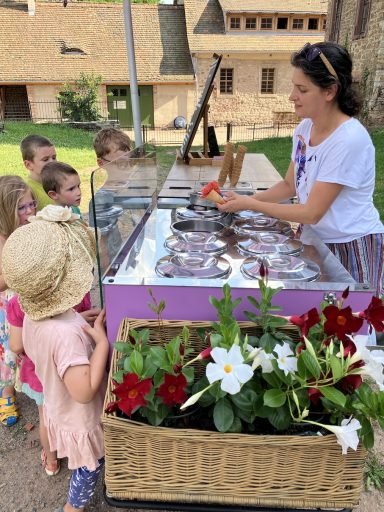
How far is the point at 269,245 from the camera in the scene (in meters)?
1.48

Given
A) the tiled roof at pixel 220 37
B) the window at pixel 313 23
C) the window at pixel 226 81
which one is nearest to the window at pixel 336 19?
the tiled roof at pixel 220 37

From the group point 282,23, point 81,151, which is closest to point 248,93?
point 282,23

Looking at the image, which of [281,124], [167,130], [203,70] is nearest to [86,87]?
[167,130]

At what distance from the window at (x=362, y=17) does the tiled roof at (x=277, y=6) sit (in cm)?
865

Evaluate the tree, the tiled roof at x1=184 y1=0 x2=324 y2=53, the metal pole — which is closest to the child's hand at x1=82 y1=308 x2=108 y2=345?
the metal pole

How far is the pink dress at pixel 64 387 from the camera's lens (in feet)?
4.00

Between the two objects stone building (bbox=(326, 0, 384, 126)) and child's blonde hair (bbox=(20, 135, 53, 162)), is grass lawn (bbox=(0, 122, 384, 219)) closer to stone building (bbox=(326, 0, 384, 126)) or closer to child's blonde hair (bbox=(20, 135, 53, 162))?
stone building (bbox=(326, 0, 384, 126))

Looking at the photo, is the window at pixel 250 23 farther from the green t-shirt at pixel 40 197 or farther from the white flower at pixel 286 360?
the white flower at pixel 286 360

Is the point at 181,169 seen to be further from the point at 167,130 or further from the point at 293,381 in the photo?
the point at 167,130

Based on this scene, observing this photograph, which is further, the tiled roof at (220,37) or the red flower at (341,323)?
the tiled roof at (220,37)

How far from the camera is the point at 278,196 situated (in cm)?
205

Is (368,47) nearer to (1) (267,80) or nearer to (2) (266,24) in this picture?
(1) (267,80)

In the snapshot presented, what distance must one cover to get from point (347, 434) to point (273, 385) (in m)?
0.16

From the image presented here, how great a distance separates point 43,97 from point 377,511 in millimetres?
20061
